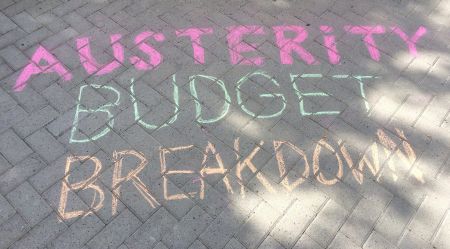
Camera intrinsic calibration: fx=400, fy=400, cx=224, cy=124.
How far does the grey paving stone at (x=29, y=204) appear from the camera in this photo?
9.69 ft

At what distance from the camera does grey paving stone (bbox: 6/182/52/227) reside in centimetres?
295

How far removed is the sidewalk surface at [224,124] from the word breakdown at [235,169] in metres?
0.01

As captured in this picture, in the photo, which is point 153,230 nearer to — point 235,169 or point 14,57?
point 235,169

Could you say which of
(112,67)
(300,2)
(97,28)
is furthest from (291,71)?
(97,28)

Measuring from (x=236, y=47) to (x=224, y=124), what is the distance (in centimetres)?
103

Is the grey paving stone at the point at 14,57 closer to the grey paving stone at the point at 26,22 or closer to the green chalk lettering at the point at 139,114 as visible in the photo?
the grey paving stone at the point at 26,22

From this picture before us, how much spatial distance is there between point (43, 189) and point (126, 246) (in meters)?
0.83

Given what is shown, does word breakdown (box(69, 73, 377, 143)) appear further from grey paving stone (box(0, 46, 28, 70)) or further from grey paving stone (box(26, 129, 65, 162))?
grey paving stone (box(0, 46, 28, 70))

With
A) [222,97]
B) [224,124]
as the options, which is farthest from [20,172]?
[222,97]

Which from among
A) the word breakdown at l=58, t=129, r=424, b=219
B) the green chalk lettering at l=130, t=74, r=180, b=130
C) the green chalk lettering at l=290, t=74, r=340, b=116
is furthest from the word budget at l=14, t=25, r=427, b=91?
the word breakdown at l=58, t=129, r=424, b=219

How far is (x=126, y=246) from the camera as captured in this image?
9.32ft

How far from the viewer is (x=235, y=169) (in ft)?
10.7

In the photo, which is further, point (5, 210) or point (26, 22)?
point (26, 22)

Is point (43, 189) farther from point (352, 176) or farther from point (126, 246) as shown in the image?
point (352, 176)
